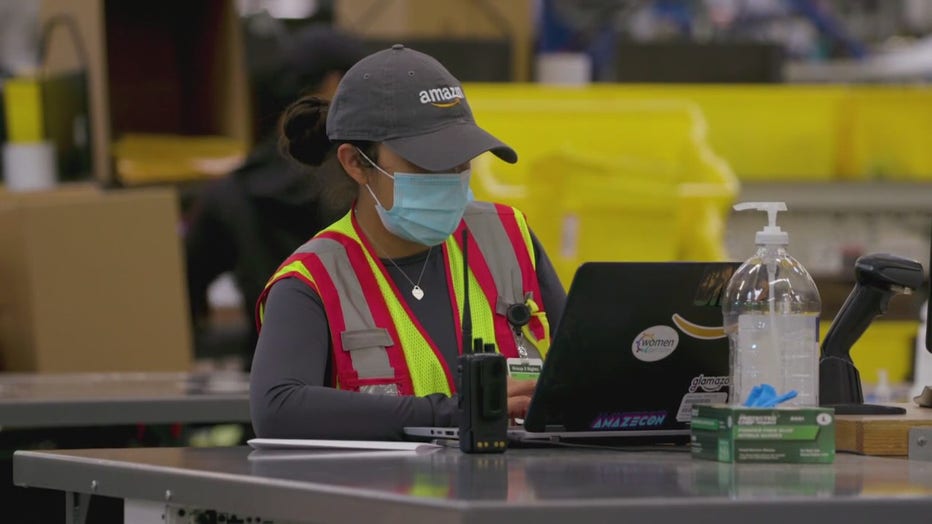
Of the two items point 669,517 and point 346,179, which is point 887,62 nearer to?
point 346,179

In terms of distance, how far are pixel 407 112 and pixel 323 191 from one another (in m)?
0.34

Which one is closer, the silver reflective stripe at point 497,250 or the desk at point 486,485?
the desk at point 486,485

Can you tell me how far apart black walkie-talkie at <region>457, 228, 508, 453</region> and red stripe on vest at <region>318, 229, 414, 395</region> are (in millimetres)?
275

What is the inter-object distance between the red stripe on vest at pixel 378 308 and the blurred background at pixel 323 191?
1.01 ft

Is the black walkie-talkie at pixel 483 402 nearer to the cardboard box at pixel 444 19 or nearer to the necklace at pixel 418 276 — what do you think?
the necklace at pixel 418 276

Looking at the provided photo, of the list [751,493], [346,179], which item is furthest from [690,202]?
[751,493]

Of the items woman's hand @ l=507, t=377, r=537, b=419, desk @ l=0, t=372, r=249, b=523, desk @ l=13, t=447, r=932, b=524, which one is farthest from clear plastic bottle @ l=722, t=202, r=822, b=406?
desk @ l=0, t=372, r=249, b=523

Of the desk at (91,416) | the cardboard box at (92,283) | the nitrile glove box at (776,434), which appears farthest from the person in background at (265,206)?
the nitrile glove box at (776,434)

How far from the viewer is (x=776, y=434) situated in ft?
7.35

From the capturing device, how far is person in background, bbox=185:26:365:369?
4523 mm

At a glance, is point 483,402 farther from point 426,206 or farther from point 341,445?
point 426,206

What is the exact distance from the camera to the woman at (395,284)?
2.57 m

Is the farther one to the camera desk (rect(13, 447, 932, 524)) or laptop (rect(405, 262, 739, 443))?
laptop (rect(405, 262, 739, 443))

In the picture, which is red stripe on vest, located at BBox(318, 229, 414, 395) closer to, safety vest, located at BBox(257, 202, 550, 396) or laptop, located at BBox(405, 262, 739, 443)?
safety vest, located at BBox(257, 202, 550, 396)
